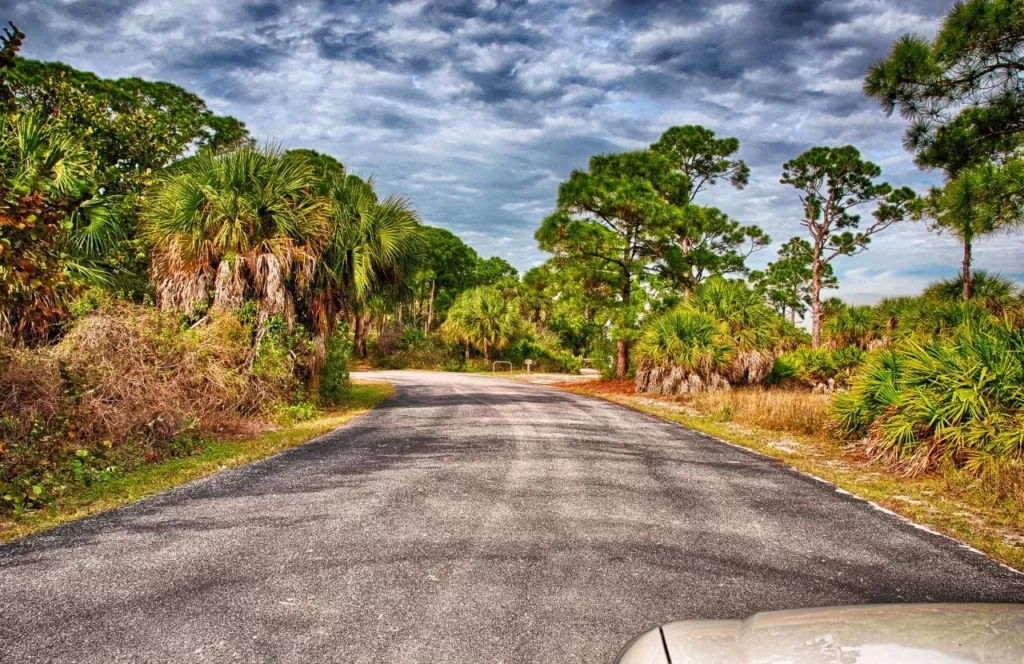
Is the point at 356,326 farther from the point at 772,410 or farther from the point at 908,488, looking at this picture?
the point at 908,488

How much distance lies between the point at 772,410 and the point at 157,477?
1201cm

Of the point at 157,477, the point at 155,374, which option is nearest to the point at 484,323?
the point at 155,374

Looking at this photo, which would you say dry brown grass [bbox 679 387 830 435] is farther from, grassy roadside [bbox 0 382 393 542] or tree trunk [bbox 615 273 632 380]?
grassy roadside [bbox 0 382 393 542]

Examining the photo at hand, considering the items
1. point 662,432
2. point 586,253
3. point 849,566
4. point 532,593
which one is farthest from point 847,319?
point 532,593

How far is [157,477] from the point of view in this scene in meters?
7.36

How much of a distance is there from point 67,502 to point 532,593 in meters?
5.21

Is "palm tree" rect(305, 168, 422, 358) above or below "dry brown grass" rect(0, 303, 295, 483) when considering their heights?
above

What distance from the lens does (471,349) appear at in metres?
41.8

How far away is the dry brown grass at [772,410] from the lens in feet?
40.8

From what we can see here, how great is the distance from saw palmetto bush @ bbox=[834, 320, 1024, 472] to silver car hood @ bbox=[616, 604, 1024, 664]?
7.53 m

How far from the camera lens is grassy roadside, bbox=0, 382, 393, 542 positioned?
558 cm

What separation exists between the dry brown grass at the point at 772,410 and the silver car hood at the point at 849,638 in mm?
→ 11062

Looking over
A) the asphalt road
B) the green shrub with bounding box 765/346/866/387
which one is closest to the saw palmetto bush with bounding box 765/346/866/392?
the green shrub with bounding box 765/346/866/387

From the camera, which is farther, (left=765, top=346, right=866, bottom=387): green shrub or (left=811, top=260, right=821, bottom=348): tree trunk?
(left=811, top=260, right=821, bottom=348): tree trunk
